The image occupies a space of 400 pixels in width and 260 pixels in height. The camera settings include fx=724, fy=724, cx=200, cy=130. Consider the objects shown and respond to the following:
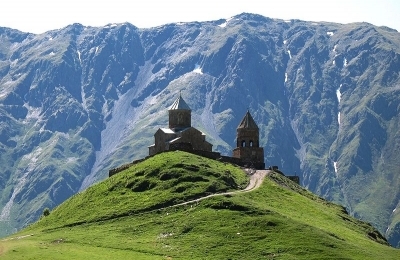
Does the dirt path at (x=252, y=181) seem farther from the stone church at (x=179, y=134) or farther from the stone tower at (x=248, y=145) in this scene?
the stone church at (x=179, y=134)

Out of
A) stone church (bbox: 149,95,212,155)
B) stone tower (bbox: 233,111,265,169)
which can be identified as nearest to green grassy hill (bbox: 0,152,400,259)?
stone church (bbox: 149,95,212,155)

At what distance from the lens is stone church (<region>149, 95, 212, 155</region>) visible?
14812 centimetres

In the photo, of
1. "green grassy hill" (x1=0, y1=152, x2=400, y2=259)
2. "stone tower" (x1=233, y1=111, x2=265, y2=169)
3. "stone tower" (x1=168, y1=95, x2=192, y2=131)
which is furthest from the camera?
"stone tower" (x1=168, y1=95, x2=192, y2=131)

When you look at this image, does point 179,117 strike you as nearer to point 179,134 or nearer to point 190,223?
point 179,134

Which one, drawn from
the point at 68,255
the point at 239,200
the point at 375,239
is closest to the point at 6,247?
the point at 68,255

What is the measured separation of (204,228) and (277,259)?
1345cm

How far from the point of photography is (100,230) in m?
100

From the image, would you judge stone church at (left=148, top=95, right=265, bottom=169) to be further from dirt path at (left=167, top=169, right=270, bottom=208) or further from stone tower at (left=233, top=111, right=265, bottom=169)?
dirt path at (left=167, top=169, right=270, bottom=208)

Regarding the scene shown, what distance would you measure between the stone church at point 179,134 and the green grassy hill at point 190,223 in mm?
18783

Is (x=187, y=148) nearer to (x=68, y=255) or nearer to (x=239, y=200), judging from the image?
(x=239, y=200)

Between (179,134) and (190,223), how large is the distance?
5180 cm

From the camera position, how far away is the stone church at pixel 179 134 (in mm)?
148125

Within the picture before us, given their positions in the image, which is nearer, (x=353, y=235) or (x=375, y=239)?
(x=353, y=235)

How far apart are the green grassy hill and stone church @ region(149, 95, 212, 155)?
18.8 metres
